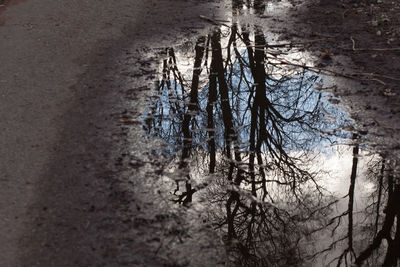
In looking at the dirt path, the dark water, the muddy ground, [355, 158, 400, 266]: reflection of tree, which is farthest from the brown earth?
the dirt path

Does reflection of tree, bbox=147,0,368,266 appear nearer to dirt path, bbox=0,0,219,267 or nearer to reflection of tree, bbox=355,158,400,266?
reflection of tree, bbox=355,158,400,266

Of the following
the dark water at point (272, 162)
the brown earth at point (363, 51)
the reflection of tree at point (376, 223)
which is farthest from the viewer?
the brown earth at point (363, 51)

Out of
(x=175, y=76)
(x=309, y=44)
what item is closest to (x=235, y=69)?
(x=175, y=76)

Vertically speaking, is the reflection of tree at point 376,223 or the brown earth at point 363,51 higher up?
the brown earth at point 363,51

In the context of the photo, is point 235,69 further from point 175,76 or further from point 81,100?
point 81,100

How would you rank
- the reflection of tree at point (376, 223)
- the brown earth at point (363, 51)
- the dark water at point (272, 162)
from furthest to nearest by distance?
the brown earth at point (363, 51), the dark water at point (272, 162), the reflection of tree at point (376, 223)

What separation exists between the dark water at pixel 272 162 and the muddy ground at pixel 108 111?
0.72 feet

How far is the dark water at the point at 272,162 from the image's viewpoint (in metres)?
3.47

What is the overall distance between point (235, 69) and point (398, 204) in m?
2.80

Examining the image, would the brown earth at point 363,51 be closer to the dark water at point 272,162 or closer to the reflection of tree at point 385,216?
the dark water at point 272,162

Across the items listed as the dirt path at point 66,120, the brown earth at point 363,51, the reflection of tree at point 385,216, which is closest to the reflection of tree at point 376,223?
the reflection of tree at point 385,216

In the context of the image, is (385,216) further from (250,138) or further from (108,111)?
(108,111)

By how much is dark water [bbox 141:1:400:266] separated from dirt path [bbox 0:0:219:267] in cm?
62

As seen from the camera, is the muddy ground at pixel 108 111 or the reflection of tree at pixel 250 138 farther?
the reflection of tree at pixel 250 138
